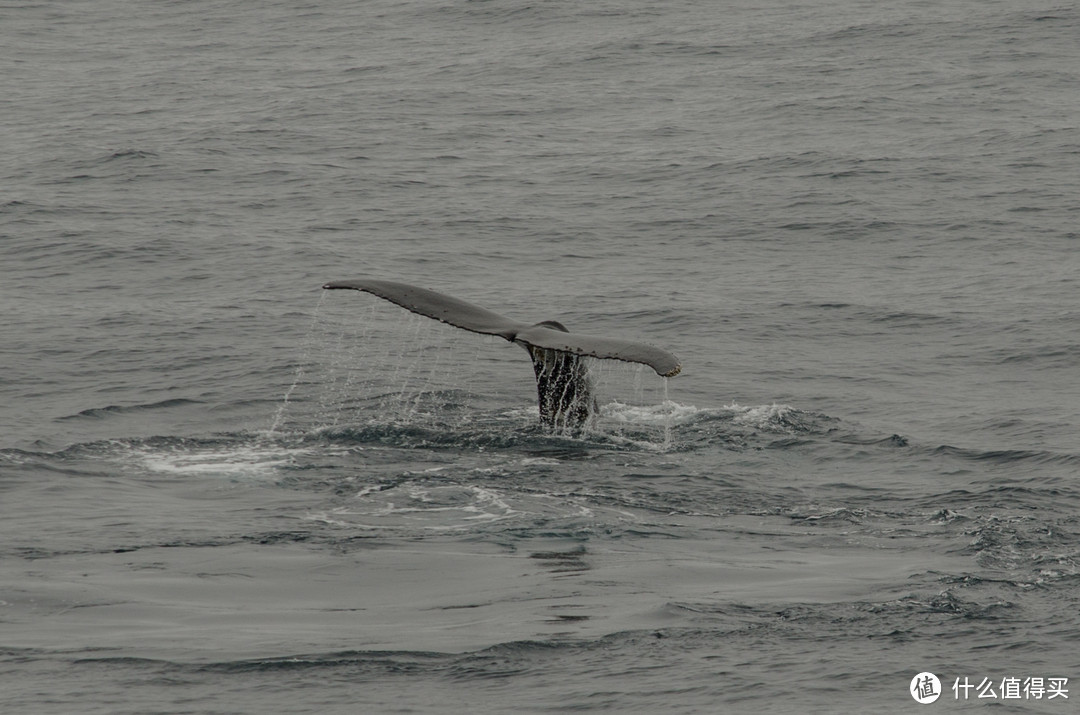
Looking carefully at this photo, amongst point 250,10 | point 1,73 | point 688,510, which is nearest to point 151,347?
point 688,510

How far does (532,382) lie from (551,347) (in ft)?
15.4

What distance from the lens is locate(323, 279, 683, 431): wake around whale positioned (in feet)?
38.4

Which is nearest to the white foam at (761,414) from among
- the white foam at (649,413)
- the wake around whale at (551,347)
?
the white foam at (649,413)

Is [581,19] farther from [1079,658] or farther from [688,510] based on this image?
[1079,658]

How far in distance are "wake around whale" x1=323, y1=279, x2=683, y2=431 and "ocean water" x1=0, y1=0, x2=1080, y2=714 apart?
16.3 inches

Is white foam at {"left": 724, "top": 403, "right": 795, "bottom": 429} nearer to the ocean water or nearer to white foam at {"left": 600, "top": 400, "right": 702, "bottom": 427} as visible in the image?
the ocean water

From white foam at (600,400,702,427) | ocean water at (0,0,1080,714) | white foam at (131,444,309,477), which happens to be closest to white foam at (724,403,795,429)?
ocean water at (0,0,1080,714)

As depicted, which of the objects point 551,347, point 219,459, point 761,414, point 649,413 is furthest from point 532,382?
point 551,347

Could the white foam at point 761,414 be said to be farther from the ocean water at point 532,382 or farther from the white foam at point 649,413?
the white foam at point 649,413

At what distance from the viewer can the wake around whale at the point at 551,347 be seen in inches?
461

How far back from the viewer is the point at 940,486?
13383mm

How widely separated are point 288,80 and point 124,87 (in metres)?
3.63

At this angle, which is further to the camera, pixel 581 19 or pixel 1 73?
pixel 581 19

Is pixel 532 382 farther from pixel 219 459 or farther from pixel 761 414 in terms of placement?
pixel 219 459
